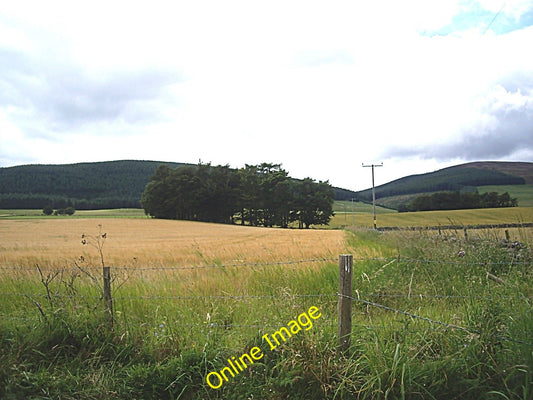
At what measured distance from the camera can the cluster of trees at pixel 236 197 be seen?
60.2 m

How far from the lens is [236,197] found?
62.6m

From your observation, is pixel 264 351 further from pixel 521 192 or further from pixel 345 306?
pixel 521 192

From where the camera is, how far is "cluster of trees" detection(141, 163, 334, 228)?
198ft

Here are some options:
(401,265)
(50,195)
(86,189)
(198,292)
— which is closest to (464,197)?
(401,265)

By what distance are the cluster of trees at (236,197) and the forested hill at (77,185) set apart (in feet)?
15.8

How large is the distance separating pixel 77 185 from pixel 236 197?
22.6m

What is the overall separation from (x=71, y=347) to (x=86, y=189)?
172 ft

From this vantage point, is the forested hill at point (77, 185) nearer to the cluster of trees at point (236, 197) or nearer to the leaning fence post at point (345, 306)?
the cluster of trees at point (236, 197)

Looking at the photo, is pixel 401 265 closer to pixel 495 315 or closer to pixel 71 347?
pixel 495 315

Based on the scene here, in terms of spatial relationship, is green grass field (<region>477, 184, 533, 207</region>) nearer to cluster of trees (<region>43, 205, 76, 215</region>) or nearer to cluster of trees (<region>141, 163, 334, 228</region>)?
cluster of trees (<region>141, 163, 334, 228</region>)

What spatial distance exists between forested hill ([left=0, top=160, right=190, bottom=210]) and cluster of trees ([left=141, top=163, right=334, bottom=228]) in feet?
15.8

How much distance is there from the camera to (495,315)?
372cm

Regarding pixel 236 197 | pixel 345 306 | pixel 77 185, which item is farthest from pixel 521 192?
pixel 77 185

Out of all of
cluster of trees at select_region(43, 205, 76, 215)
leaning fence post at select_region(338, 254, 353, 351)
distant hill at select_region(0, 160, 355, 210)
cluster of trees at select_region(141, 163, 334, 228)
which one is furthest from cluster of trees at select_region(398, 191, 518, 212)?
cluster of trees at select_region(43, 205, 76, 215)
